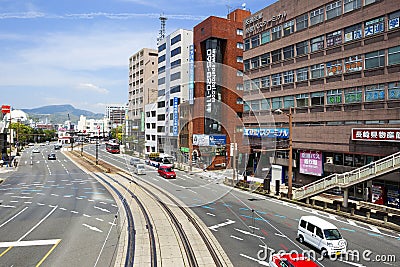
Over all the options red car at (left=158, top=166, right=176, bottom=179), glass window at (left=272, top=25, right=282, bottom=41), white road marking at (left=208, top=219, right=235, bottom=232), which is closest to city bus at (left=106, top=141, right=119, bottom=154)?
red car at (left=158, top=166, right=176, bottom=179)

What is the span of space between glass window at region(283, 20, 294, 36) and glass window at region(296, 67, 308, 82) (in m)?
6.40

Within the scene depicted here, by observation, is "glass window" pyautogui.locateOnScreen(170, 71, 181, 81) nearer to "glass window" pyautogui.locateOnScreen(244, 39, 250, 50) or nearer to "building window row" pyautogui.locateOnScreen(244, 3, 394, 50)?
"glass window" pyautogui.locateOnScreen(244, 39, 250, 50)

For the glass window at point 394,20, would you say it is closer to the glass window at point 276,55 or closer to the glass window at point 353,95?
the glass window at point 353,95

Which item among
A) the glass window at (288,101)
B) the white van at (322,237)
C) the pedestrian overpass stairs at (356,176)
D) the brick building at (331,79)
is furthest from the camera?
the glass window at (288,101)

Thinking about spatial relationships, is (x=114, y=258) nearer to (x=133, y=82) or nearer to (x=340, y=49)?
(x=340, y=49)

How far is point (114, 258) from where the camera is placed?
58.6 feet

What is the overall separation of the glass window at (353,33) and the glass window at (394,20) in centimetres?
355

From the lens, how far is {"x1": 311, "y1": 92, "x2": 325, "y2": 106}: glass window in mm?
41406

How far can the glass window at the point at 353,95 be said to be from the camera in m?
36.2

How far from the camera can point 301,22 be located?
146 feet

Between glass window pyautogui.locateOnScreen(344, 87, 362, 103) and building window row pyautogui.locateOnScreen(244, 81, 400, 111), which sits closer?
building window row pyautogui.locateOnScreen(244, 81, 400, 111)

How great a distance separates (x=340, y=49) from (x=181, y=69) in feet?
125

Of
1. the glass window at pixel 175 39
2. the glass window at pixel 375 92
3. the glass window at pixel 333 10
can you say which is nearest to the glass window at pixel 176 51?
the glass window at pixel 175 39

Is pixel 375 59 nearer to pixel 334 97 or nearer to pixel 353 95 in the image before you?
pixel 353 95
